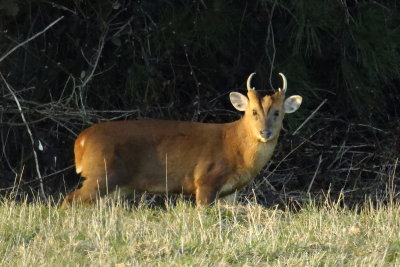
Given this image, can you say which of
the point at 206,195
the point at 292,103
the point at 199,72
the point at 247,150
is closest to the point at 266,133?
the point at 247,150

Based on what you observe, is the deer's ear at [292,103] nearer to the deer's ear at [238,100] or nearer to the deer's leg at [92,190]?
the deer's ear at [238,100]

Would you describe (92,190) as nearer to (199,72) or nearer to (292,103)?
(292,103)

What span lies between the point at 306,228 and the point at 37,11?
5.07 meters

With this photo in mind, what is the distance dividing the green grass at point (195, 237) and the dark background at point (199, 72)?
9.67 feet

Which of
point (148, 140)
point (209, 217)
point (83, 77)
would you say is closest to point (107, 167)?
point (148, 140)

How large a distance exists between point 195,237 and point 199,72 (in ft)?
15.9

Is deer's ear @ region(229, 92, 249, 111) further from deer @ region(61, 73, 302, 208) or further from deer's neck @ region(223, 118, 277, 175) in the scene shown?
deer's neck @ region(223, 118, 277, 175)

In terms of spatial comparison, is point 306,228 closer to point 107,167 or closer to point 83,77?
point 107,167

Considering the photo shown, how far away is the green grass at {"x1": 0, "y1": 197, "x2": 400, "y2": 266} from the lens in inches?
308

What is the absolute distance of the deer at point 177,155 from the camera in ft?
34.7

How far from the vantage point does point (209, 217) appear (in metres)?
9.47

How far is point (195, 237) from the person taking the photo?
27.6ft

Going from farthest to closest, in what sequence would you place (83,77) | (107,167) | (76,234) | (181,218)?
1. (83,77)
2. (107,167)
3. (181,218)
4. (76,234)

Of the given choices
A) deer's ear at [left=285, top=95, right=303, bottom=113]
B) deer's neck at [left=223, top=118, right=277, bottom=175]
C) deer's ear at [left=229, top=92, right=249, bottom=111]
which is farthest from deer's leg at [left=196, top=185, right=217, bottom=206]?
deer's ear at [left=285, top=95, right=303, bottom=113]
